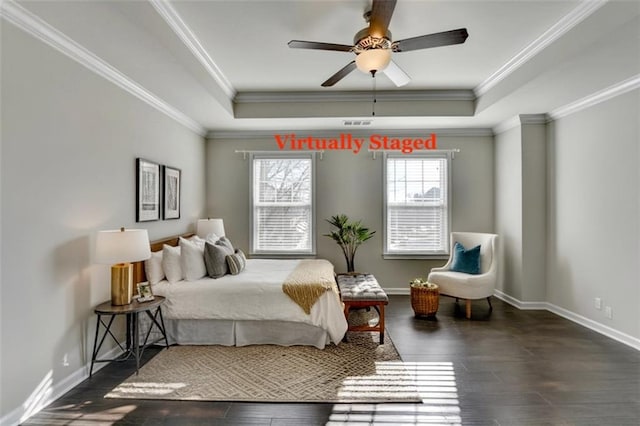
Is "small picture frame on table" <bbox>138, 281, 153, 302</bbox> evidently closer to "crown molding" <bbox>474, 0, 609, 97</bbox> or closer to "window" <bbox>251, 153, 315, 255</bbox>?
"window" <bbox>251, 153, 315, 255</bbox>

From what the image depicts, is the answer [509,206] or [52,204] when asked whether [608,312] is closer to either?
[509,206]

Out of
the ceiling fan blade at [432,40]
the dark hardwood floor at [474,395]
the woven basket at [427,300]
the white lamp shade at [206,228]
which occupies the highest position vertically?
the ceiling fan blade at [432,40]

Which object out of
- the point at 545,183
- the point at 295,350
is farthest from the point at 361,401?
the point at 545,183

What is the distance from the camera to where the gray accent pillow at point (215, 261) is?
3.77 m

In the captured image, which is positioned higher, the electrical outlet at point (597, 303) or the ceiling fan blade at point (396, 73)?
the ceiling fan blade at point (396, 73)

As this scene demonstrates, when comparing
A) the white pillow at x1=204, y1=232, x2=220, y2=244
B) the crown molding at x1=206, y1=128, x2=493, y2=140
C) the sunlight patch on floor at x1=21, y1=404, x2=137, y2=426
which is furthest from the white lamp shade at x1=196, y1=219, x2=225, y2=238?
the sunlight patch on floor at x1=21, y1=404, x2=137, y2=426

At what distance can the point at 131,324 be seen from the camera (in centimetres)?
325

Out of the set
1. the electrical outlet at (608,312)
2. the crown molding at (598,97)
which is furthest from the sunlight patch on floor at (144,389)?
the crown molding at (598,97)

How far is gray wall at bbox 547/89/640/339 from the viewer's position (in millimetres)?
3525

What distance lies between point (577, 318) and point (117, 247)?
5.00 meters

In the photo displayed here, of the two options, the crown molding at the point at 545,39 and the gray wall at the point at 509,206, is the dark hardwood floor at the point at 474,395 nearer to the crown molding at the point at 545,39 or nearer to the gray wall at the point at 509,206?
the gray wall at the point at 509,206

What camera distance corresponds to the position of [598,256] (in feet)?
12.9

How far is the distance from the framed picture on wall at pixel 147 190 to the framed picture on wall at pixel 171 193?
15 cm

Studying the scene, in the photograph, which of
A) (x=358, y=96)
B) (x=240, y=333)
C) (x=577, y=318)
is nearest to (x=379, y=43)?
(x=358, y=96)
